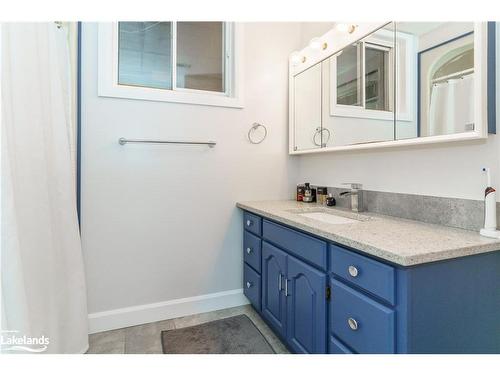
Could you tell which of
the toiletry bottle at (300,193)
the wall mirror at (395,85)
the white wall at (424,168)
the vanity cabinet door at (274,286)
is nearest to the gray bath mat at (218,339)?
the vanity cabinet door at (274,286)

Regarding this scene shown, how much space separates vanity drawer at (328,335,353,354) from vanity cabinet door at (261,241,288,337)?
39 centimetres

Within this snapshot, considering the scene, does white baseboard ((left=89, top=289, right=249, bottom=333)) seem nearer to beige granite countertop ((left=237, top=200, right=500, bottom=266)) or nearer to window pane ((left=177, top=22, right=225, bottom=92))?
beige granite countertop ((left=237, top=200, right=500, bottom=266))

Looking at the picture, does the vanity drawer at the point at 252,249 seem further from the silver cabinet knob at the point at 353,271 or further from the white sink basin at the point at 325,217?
the silver cabinet knob at the point at 353,271

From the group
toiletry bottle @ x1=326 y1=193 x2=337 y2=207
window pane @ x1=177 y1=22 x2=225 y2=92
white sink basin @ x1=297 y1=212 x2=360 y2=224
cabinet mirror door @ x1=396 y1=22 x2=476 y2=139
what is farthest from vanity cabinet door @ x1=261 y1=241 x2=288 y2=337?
window pane @ x1=177 y1=22 x2=225 y2=92

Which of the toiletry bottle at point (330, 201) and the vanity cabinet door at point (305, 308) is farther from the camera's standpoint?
the toiletry bottle at point (330, 201)

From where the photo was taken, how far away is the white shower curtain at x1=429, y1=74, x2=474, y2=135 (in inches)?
44.2

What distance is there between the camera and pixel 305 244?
4.50ft

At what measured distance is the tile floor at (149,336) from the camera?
5.38 ft

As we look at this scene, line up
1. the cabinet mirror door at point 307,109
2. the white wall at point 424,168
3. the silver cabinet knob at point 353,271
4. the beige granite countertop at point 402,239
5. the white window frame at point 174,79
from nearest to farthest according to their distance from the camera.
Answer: the beige granite countertop at point 402,239 → the silver cabinet knob at point 353,271 → the white wall at point 424,168 → the white window frame at point 174,79 → the cabinet mirror door at point 307,109

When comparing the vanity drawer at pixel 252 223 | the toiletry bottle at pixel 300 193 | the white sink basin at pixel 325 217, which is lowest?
the vanity drawer at pixel 252 223
